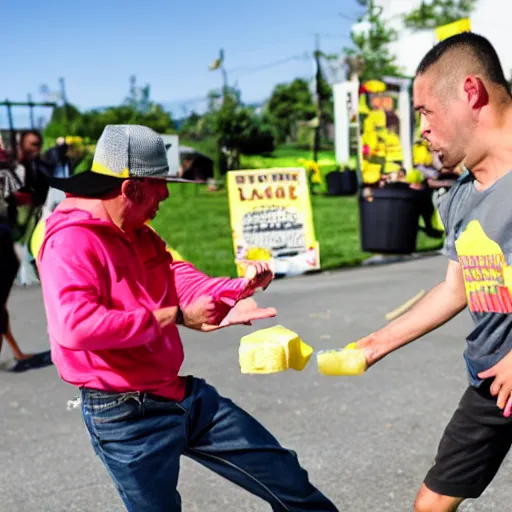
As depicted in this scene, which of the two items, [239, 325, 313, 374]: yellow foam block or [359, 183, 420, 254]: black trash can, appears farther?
[359, 183, 420, 254]: black trash can

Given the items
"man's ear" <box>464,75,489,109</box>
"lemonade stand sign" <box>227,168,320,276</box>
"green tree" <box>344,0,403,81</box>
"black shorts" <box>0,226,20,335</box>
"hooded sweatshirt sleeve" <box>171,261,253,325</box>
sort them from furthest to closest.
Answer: "green tree" <box>344,0,403,81</box>, "lemonade stand sign" <box>227,168,320,276</box>, "black shorts" <box>0,226,20,335</box>, "hooded sweatshirt sleeve" <box>171,261,253,325</box>, "man's ear" <box>464,75,489,109</box>

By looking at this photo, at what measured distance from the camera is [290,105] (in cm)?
5459

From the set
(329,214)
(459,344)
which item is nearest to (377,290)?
(459,344)

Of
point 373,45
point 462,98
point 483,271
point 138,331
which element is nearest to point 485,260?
point 483,271

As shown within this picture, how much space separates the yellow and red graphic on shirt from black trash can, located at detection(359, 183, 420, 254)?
29.7 ft

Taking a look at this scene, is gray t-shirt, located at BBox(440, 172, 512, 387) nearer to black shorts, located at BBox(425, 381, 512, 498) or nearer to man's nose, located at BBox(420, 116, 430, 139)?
black shorts, located at BBox(425, 381, 512, 498)

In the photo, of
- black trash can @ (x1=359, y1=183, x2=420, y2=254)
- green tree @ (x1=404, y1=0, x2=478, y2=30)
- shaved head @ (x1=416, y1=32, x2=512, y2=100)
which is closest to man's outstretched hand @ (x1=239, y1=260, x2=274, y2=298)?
shaved head @ (x1=416, y1=32, x2=512, y2=100)

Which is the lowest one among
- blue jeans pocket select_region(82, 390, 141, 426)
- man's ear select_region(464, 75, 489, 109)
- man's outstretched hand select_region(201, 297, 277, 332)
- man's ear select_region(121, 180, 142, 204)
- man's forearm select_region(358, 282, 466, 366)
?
blue jeans pocket select_region(82, 390, 141, 426)

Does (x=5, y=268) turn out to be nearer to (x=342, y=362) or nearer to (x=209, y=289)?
(x=209, y=289)

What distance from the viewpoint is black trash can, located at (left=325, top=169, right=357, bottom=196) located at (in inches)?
846

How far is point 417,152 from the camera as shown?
12586mm

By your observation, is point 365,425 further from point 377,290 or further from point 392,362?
point 377,290

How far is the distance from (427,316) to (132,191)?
3.72ft

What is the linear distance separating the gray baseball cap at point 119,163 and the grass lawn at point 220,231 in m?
7.79
